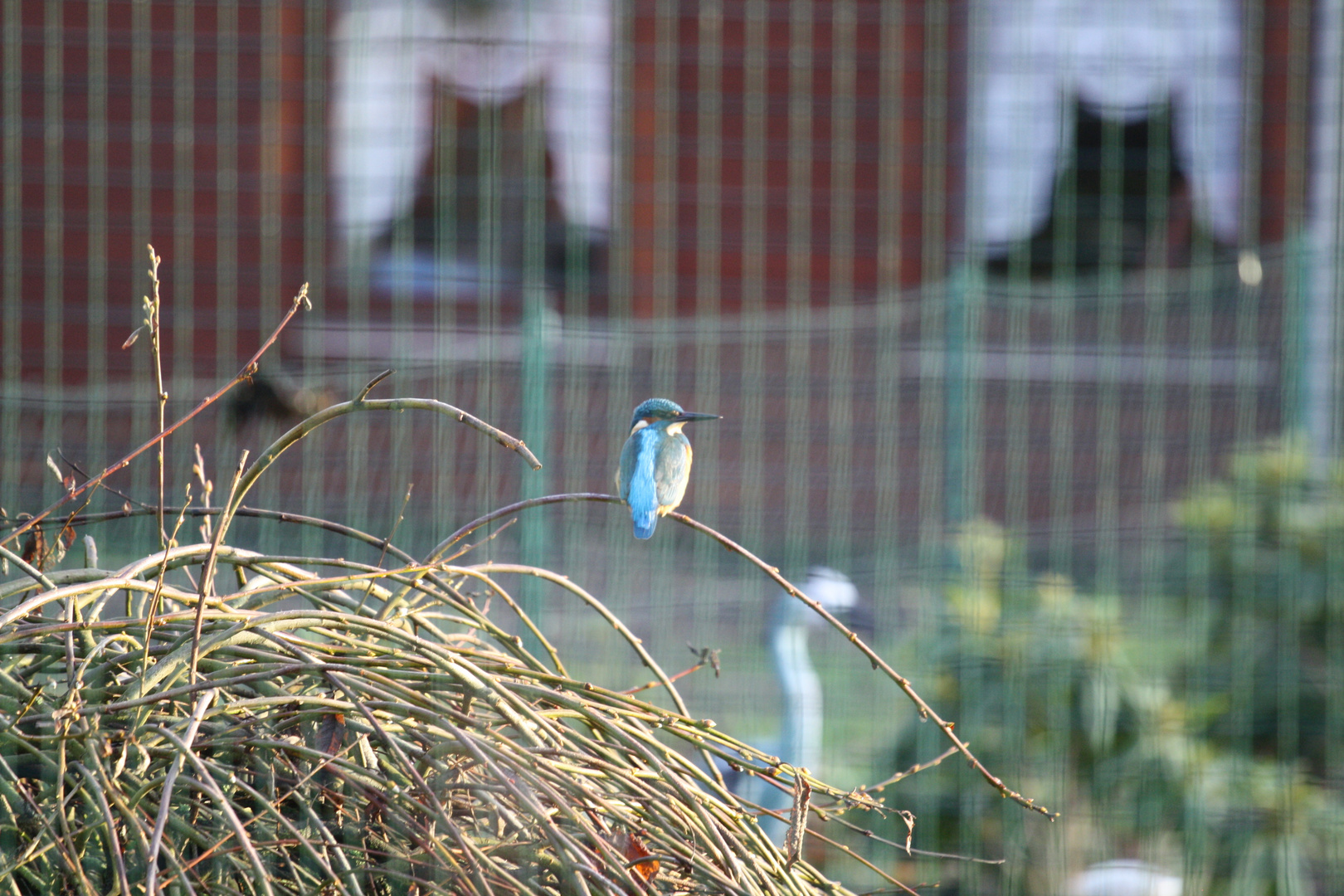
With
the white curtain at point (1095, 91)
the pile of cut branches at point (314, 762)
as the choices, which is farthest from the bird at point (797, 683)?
the white curtain at point (1095, 91)

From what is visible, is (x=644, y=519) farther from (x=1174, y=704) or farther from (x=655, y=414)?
(x=1174, y=704)

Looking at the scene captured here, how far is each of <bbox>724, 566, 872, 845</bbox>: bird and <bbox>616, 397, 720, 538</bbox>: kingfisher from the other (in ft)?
2.13

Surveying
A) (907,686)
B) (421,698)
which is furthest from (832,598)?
(421,698)

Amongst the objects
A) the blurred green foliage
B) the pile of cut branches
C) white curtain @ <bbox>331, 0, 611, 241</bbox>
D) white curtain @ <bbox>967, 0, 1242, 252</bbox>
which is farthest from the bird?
white curtain @ <bbox>331, 0, 611, 241</bbox>

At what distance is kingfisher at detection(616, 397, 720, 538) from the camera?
77.1 inches

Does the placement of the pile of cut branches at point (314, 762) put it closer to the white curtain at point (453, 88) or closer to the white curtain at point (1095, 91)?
the white curtain at point (1095, 91)

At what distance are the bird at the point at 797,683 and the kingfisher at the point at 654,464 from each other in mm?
650

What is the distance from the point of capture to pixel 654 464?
6.66 ft

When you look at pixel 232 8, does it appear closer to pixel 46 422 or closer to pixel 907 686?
pixel 46 422

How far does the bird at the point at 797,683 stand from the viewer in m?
2.64

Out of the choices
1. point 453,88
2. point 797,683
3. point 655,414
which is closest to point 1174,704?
point 797,683

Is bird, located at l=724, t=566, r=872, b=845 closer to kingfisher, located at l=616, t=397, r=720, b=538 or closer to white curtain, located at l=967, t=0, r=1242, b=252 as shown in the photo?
kingfisher, located at l=616, t=397, r=720, b=538

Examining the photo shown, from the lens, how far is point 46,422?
3887 millimetres

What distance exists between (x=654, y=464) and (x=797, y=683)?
106 centimetres
